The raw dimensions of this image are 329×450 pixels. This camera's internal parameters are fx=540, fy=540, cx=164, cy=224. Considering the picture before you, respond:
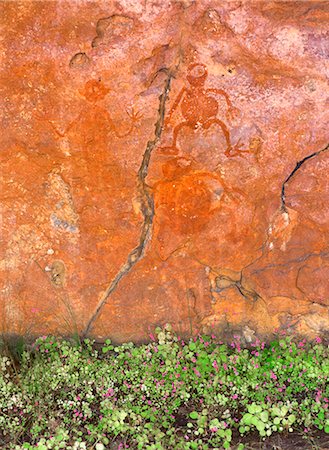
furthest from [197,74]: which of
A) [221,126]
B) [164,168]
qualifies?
[164,168]

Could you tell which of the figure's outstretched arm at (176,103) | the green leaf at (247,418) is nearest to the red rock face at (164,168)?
the figure's outstretched arm at (176,103)

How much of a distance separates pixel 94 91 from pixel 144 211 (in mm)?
706

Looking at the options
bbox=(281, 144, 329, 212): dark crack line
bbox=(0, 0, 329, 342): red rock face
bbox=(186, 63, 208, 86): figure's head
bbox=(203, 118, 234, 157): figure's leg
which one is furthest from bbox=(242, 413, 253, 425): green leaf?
bbox=(186, 63, 208, 86): figure's head

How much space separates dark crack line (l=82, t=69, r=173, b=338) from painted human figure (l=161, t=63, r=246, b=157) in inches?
2.5

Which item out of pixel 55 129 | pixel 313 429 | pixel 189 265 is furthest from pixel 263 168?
pixel 313 429

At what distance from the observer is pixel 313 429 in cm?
299

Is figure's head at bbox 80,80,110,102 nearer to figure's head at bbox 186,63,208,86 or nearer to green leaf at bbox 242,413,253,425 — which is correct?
figure's head at bbox 186,63,208,86

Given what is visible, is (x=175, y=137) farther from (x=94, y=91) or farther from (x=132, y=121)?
(x=94, y=91)

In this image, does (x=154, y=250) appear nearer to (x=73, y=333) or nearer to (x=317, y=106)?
(x=73, y=333)

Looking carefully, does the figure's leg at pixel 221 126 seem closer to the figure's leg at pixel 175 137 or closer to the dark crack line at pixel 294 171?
the figure's leg at pixel 175 137

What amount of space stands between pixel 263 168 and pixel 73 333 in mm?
1484

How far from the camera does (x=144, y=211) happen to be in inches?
118

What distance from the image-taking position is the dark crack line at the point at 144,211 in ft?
9.13

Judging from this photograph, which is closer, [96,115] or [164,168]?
[96,115]
